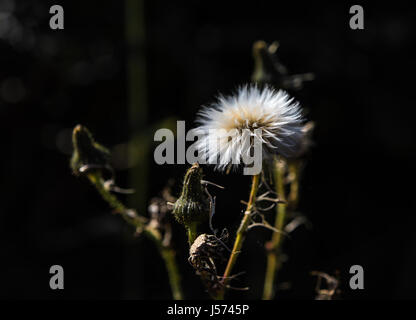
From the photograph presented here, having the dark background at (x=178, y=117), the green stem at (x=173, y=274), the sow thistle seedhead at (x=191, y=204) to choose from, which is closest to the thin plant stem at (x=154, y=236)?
the green stem at (x=173, y=274)

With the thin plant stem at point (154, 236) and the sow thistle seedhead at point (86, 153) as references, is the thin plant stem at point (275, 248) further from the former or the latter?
the sow thistle seedhead at point (86, 153)

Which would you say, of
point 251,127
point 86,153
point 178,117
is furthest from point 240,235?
point 178,117

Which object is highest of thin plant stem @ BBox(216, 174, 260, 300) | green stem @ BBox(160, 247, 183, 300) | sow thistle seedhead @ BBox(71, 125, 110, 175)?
sow thistle seedhead @ BBox(71, 125, 110, 175)

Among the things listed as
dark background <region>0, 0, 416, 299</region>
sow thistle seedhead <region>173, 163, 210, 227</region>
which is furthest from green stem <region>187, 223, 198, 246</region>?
dark background <region>0, 0, 416, 299</region>

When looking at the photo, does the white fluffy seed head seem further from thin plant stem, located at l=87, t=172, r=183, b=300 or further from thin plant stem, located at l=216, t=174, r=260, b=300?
thin plant stem, located at l=87, t=172, r=183, b=300

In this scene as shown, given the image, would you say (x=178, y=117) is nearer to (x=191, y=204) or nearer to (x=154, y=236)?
(x=154, y=236)

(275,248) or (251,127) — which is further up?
(251,127)
